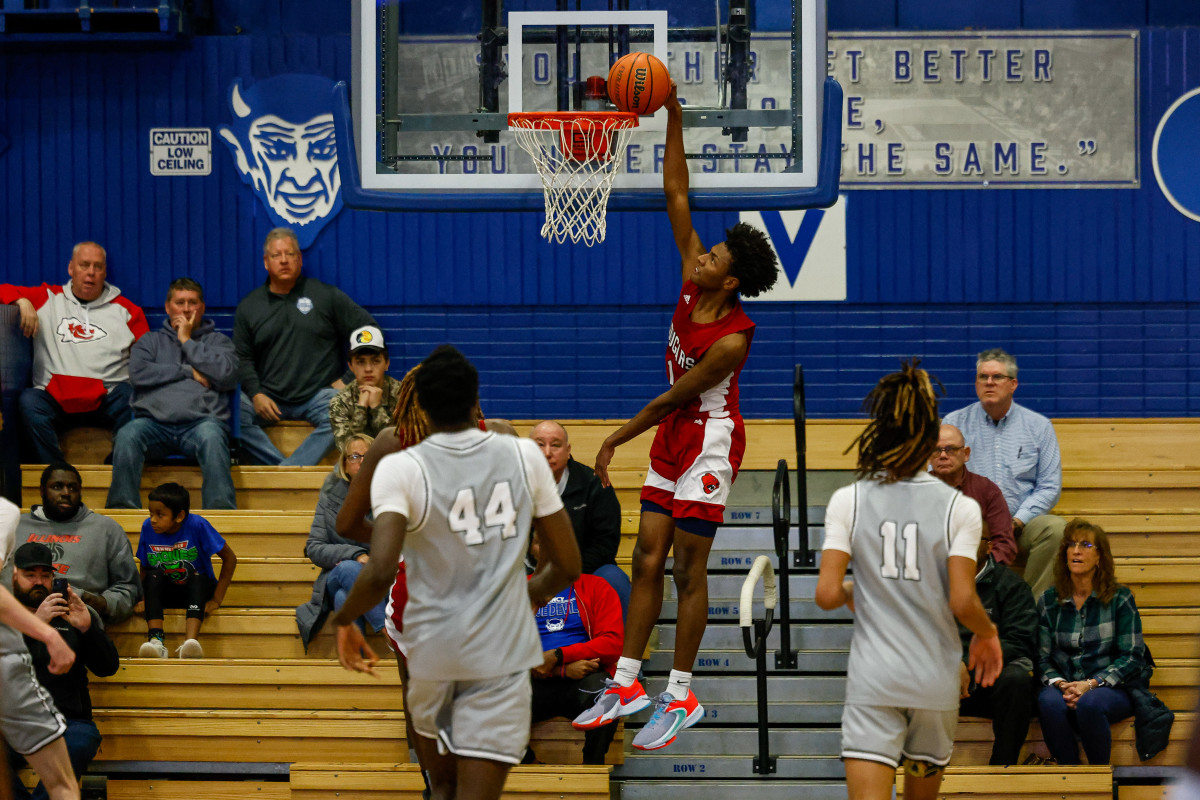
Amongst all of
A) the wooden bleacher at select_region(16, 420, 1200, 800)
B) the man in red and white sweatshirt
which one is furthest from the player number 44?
the man in red and white sweatshirt

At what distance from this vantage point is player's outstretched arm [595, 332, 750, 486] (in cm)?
570

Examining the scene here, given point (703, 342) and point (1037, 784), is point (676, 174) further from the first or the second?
point (1037, 784)

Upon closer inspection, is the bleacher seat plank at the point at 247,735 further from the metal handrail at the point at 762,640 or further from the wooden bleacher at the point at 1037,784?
the wooden bleacher at the point at 1037,784

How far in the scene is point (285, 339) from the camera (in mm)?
9867

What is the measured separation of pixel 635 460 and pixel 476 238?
7.39 feet

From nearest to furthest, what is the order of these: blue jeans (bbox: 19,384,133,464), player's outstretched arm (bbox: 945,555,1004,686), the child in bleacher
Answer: player's outstretched arm (bbox: 945,555,1004,686) → the child in bleacher → blue jeans (bbox: 19,384,133,464)

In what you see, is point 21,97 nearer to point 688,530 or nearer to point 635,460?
point 635,460

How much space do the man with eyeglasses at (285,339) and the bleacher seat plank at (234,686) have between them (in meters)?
2.54

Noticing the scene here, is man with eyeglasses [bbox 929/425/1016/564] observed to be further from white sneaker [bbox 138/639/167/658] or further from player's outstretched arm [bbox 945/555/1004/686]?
white sneaker [bbox 138/639/167/658]

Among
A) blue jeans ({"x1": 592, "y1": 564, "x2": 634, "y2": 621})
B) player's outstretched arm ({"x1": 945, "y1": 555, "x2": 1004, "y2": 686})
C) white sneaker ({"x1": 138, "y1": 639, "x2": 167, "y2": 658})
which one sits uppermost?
player's outstretched arm ({"x1": 945, "y1": 555, "x2": 1004, "y2": 686})

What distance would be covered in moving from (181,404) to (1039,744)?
5430mm

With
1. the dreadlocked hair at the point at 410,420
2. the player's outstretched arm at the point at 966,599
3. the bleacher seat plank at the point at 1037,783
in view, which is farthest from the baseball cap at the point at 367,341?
the player's outstretched arm at the point at 966,599

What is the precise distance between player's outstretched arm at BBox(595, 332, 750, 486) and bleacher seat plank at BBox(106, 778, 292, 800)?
257 cm

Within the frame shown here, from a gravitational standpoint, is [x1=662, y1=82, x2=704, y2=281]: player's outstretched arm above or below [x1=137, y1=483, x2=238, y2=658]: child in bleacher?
above
